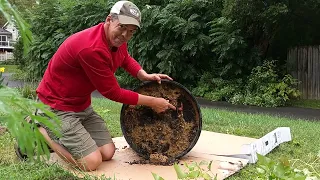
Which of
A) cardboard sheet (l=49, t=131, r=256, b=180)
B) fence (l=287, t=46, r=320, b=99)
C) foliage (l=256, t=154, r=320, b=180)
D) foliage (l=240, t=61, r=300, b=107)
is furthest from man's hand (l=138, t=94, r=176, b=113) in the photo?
fence (l=287, t=46, r=320, b=99)

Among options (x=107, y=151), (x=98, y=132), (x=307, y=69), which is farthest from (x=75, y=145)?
(x=307, y=69)

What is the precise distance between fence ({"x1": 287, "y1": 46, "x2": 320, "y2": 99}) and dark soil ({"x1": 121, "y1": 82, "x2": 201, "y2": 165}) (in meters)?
8.79

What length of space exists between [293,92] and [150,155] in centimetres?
833

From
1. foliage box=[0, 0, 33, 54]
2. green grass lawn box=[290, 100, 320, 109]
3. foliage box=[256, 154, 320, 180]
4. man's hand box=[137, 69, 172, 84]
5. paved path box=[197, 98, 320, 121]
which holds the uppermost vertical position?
foliage box=[0, 0, 33, 54]

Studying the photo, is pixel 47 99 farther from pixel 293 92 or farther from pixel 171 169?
pixel 293 92

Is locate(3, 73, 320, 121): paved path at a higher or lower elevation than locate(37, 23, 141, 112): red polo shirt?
lower

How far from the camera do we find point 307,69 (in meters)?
12.1

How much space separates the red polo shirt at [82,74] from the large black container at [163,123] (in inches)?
18.1

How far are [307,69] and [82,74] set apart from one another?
1001 centimetres

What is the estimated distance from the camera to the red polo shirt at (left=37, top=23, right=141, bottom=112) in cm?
324

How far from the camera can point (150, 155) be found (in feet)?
12.5

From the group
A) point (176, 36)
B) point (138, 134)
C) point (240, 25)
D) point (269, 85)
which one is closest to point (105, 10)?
point (176, 36)

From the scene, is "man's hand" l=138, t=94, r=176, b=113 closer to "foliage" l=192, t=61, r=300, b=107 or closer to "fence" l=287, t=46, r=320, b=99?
"foliage" l=192, t=61, r=300, b=107

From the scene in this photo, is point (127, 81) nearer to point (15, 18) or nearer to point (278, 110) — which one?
point (278, 110)
